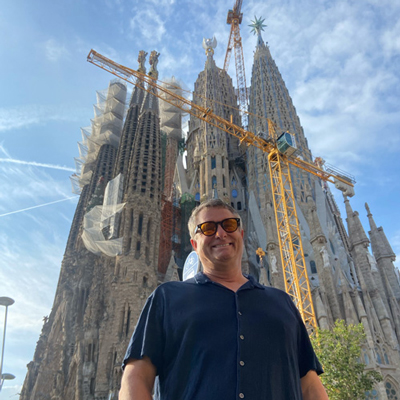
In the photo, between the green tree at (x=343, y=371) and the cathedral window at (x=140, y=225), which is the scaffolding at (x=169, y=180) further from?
the green tree at (x=343, y=371)

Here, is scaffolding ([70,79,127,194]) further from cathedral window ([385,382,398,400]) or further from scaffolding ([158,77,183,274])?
cathedral window ([385,382,398,400])

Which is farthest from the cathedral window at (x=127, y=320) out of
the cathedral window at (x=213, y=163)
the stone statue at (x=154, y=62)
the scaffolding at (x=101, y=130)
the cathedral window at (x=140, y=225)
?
the stone statue at (x=154, y=62)

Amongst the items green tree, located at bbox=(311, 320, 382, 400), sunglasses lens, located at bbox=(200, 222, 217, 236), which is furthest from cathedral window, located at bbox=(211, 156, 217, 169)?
sunglasses lens, located at bbox=(200, 222, 217, 236)

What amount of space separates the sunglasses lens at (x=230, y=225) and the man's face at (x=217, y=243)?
1.0 inches

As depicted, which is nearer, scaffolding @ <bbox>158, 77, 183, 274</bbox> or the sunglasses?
the sunglasses

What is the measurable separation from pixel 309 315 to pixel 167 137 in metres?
32.1

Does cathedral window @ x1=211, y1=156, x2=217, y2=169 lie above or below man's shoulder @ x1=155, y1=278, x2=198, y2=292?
above

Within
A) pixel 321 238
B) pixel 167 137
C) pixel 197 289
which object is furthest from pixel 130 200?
pixel 197 289

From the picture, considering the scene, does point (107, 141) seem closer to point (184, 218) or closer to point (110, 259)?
point (184, 218)

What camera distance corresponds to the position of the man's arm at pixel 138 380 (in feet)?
6.80

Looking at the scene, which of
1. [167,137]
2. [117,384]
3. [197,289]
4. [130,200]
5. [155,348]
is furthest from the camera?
[167,137]

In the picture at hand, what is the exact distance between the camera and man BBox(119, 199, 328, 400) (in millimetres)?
2102

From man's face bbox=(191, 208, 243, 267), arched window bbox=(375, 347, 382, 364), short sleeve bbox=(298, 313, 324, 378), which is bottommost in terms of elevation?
short sleeve bbox=(298, 313, 324, 378)

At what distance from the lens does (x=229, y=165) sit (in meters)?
44.8
